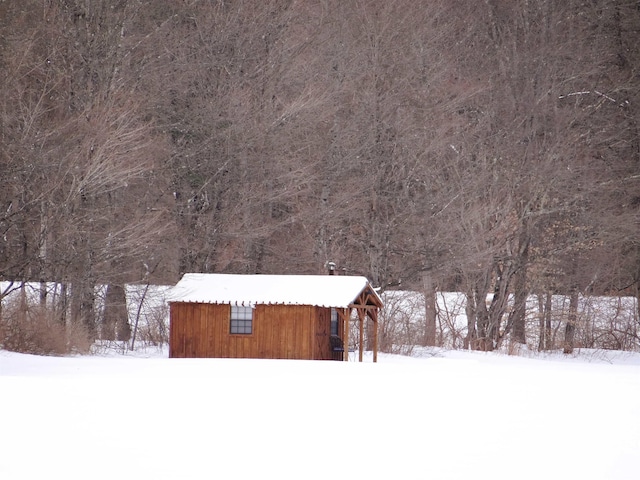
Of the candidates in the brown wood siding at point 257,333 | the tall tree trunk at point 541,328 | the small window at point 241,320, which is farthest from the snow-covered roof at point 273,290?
the tall tree trunk at point 541,328

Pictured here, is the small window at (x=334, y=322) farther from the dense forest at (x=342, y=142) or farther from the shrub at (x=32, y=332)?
the shrub at (x=32, y=332)

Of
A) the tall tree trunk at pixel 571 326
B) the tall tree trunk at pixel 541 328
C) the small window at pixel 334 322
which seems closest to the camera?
the small window at pixel 334 322

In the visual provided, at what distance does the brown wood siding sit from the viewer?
103 ft

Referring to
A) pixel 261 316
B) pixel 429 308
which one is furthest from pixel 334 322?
pixel 429 308

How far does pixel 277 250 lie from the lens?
39438mm

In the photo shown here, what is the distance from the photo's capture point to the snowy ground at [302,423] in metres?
14.2

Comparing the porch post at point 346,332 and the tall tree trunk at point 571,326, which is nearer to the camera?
the porch post at point 346,332

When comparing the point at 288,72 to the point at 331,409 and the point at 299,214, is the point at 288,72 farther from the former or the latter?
the point at 331,409

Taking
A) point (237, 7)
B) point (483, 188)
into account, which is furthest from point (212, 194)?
point (483, 188)

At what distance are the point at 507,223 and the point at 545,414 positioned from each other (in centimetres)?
2022

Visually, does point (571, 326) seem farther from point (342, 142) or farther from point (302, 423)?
point (302, 423)

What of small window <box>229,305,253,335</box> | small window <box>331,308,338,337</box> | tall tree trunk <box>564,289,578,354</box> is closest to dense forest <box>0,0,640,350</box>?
tall tree trunk <box>564,289,578,354</box>

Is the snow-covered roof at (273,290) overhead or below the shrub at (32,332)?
overhead

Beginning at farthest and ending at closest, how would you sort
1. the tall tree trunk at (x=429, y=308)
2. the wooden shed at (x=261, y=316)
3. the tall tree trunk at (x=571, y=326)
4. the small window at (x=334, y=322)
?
the tall tree trunk at (x=571, y=326), the tall tree trunk at (x=429, y=308), the small window at (x=334, y=322), the wooden shed at (x=261, y=316)
